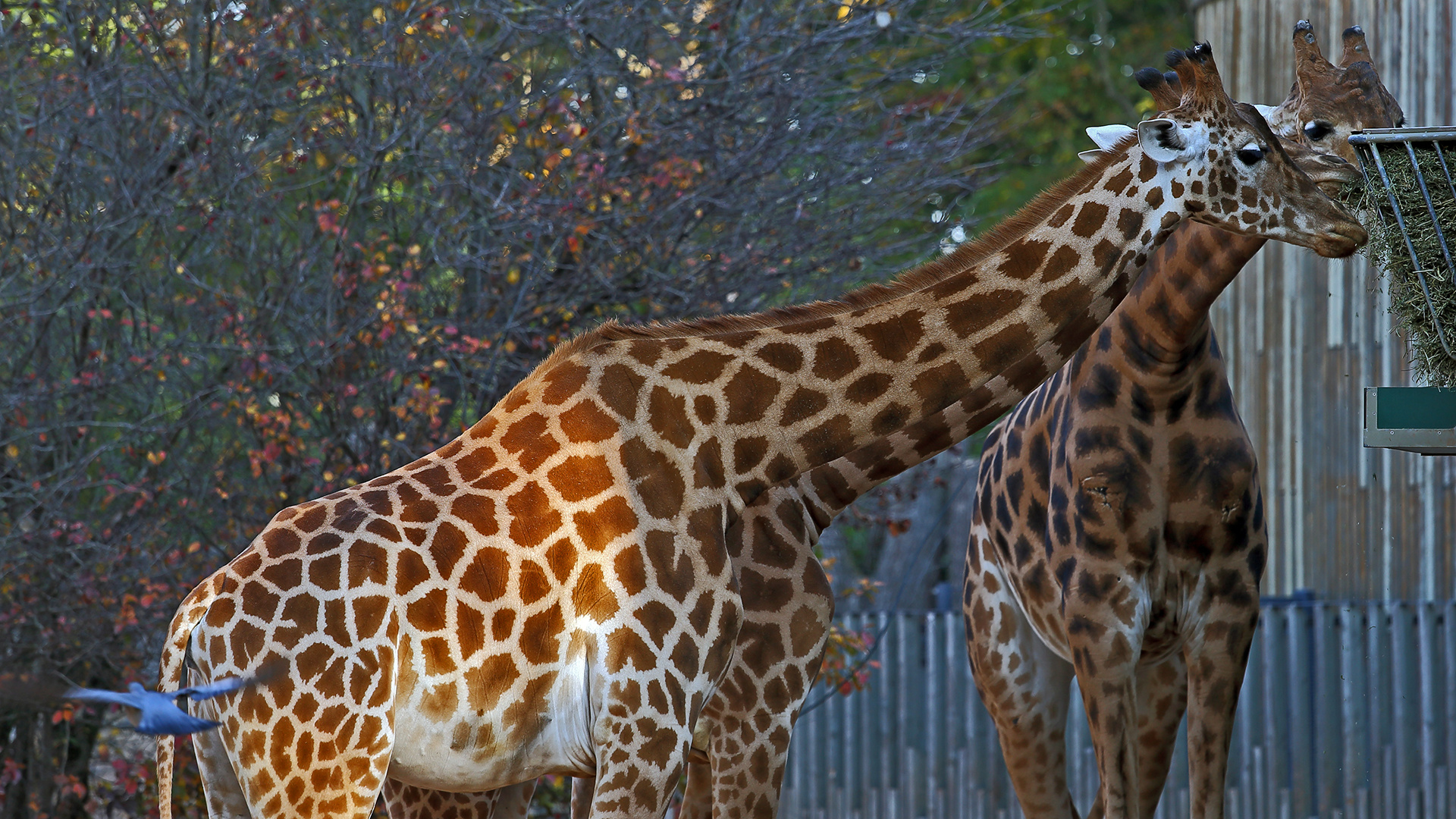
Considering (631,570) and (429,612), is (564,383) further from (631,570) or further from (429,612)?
(429,612)

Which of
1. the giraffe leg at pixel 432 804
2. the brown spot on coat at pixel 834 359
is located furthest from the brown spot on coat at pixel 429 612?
the brown spot on coat at pixel 834 359

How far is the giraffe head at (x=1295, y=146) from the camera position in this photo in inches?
169

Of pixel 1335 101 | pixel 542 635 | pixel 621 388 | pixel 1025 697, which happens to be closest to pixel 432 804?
pixel 542 635

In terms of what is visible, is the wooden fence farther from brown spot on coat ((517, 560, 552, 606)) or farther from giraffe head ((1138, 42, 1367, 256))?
brown spot on coat ((517, 560, 552, 606))

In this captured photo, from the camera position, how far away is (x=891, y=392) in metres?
4.23

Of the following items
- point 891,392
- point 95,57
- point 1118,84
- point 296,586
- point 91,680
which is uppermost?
point 1118,84

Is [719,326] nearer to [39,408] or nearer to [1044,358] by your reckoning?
[1044,358]

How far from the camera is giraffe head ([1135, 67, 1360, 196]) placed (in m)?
4.30

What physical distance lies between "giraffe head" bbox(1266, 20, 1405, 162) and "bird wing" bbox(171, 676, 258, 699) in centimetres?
359

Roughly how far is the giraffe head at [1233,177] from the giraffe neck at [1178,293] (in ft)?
1.12

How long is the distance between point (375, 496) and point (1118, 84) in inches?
567

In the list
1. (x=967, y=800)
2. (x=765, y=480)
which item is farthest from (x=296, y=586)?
(x=967, y=800)

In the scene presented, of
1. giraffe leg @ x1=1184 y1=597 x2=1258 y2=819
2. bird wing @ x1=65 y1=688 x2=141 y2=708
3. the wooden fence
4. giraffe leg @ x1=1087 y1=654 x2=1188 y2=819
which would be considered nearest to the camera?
bird wing @ x1=65 y1=688 x2=141 y2=708

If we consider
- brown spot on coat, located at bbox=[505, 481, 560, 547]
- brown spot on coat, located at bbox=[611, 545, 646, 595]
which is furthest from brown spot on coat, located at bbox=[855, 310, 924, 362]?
brown spot on coat, located at bbox=[505, 481, 560, 547]
